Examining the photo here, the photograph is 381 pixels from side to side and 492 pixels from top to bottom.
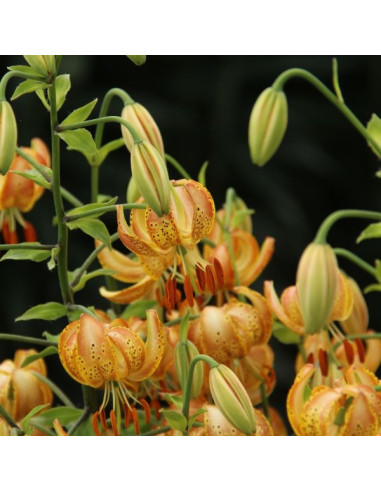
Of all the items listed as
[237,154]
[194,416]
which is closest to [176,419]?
[194,416]

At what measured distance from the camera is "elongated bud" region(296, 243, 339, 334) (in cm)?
59

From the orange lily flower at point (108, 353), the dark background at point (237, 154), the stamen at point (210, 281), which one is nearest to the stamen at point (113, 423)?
the orange lily flower at point (108, 353)

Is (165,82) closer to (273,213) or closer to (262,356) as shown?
(273,213)

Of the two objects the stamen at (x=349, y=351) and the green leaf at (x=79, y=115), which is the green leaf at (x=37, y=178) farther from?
the stamen at (x=349, y=351)

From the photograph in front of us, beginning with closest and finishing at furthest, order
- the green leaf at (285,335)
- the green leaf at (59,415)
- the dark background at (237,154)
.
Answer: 1. the green leaf at (59,415)
2. the green leaf at (285,335)
3. the dark background at (237,154)

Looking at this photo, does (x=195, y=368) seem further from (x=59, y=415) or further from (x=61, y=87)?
(x=61, y=87)

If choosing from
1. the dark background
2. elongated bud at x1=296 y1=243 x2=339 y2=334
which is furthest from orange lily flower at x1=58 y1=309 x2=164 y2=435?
the dark background

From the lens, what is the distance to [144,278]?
74 cm

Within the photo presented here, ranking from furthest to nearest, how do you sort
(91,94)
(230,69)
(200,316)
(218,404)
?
1. (230,69)
2. (91,94)
3. (200,316)
4. (218,404)

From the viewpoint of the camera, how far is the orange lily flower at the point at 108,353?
1.98 feet

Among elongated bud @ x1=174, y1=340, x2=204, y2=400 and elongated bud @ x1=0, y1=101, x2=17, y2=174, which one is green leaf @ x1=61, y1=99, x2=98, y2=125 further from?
elongated bud @ x1=174, y1=340, x2=204, y2=400

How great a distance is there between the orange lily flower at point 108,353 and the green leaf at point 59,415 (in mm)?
→ 36

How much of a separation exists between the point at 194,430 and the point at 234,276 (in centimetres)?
16
